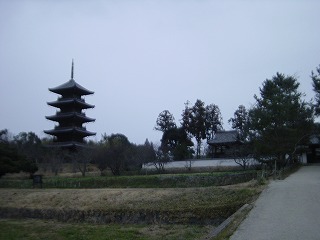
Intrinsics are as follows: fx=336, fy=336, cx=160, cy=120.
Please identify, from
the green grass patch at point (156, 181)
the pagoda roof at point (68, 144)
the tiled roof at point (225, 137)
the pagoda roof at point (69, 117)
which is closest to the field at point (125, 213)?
the green grass patch at point (156, 181)

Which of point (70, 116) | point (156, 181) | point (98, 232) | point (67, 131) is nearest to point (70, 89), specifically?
point (70, 116)

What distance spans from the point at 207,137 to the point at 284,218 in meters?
38.7

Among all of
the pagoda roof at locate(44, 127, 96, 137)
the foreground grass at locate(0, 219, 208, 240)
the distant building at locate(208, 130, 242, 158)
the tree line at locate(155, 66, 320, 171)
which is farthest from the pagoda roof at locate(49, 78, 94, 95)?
the foreground grass at locate(0, 219, 208, 240)

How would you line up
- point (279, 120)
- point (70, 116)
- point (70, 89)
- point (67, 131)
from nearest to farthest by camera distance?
point (279, 120) < point (67, 131) < point (70, 116) < point (70, 89)

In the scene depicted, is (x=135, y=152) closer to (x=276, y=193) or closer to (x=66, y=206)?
(x=66, y=206)

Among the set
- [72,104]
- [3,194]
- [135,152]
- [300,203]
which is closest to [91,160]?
[135,152]

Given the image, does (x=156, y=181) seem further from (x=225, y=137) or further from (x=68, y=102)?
(x=68, y=102)

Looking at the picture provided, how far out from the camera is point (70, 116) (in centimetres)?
4238

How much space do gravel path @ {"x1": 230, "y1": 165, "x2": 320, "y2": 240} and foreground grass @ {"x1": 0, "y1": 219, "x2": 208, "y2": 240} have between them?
2.26 m

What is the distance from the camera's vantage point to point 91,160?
36156mm

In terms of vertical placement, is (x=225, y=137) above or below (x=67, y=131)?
below

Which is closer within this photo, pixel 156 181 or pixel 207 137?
pixel 156 181

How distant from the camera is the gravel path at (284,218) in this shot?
21.4 feet

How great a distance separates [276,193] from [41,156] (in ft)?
104
